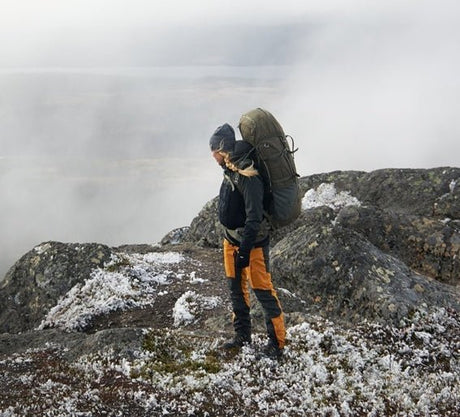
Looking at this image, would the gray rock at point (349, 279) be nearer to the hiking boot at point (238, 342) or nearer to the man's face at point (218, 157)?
the hiking boot at point (238, 342)

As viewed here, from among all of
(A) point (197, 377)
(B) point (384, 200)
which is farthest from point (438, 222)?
(A) point (197, 377)

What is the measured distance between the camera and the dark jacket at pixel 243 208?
404 inches

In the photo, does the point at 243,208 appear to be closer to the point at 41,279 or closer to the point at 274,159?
the point at 274,159

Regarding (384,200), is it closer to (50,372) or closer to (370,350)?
(370,350)

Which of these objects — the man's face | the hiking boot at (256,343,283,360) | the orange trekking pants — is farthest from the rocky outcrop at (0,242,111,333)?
the man's face

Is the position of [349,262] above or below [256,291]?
below

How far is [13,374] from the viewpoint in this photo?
11305 mm

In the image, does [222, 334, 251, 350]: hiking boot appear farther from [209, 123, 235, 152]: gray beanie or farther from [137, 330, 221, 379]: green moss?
[209, 123, 235, 152]: gray beanie

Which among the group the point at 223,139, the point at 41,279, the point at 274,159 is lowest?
the point at 41,279

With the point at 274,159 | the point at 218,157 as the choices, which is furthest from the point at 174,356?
the point at 274,159

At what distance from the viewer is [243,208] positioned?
10.9 meters

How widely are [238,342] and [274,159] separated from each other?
4954 millimetres

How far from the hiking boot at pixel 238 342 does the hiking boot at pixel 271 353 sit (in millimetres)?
581

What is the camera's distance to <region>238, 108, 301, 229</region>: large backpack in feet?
34.2
